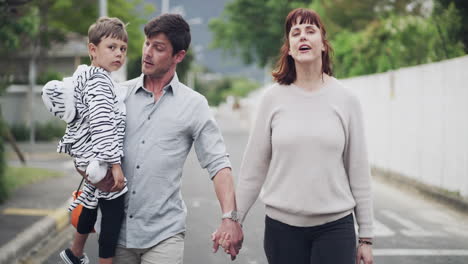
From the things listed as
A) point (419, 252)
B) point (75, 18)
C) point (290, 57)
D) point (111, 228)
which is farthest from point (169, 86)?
point (75, 18)

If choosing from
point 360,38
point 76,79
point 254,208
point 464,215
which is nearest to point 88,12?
point 360,38

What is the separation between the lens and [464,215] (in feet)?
28.6

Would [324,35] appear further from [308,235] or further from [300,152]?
[308,235]

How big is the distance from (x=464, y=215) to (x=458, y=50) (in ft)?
13.2

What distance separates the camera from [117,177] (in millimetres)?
2930

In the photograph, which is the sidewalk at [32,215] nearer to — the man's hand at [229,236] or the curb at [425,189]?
the man's hand at [229,236]

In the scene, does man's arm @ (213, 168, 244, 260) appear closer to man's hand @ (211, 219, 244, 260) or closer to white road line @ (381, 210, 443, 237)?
man's hand @ (211, 219, 244, 260)

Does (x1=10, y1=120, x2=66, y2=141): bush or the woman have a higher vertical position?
the woman

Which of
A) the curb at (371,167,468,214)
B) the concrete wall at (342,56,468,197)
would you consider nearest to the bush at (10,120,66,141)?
the concrete wall at (342,56,468,197)

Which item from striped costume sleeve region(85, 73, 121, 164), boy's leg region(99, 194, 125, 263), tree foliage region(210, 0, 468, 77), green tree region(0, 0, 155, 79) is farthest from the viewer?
green tree region(0, 0, 155, 79)

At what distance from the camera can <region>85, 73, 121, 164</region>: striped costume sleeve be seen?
2910 millimetres

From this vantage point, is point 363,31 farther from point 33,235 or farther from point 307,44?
point 307,44

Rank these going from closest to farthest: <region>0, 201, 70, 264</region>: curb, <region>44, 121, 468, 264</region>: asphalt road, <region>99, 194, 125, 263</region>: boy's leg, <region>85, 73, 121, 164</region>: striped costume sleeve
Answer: <region>85, 73, 121, 164</region>: striped costume sleeve
<region>99, 194, 125, 263</region>: boy's leg
<region>0, 201, 70, 264</region>: curb
<region>44, 121, 468, 264</region>: asphalt road

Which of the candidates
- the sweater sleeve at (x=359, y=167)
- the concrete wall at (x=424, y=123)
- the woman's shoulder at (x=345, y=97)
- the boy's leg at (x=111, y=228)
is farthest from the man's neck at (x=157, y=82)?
the concrete wall at (x=424, y=123)
